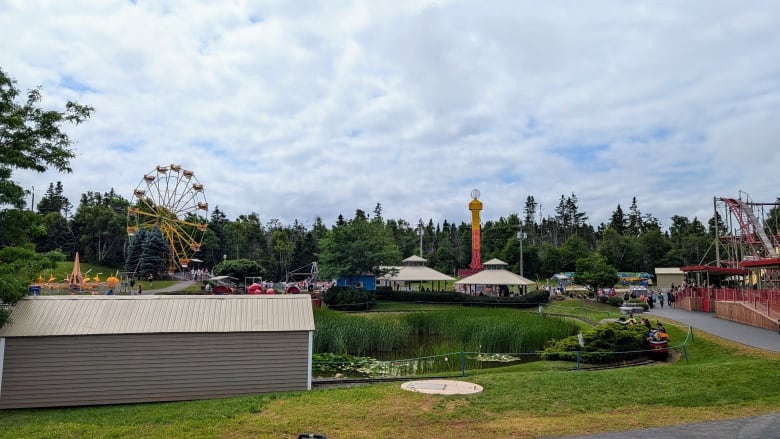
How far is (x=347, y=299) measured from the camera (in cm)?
3606

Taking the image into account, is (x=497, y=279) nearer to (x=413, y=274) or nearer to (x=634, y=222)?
(x=413, y=274)

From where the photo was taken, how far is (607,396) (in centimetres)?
1192

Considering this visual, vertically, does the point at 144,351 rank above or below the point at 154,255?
below

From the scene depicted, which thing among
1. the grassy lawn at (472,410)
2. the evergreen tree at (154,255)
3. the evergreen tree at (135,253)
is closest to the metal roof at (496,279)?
the grassy lawn at (472,410)

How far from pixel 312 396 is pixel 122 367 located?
17.6ft

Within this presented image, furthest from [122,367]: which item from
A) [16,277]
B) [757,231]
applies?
[757,231]

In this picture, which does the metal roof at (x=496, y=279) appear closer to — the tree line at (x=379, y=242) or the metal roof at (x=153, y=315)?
the tree line at (x=379, y=242)

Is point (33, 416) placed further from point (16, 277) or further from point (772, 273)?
point (772, 273)

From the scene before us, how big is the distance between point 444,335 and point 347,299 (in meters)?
11.2

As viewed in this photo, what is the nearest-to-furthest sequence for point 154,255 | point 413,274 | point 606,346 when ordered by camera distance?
point 606,346 < point 413,274 < point 154,255

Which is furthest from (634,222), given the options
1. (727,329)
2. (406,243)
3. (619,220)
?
(727,329)

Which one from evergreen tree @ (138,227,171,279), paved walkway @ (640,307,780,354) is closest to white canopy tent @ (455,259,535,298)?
paved walkway @ (640,307,780,354)

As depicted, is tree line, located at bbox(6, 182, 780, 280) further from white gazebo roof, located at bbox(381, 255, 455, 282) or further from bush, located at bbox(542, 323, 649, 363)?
bush, located at bbox(542, 323, 649, 363)

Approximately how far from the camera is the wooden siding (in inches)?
539
